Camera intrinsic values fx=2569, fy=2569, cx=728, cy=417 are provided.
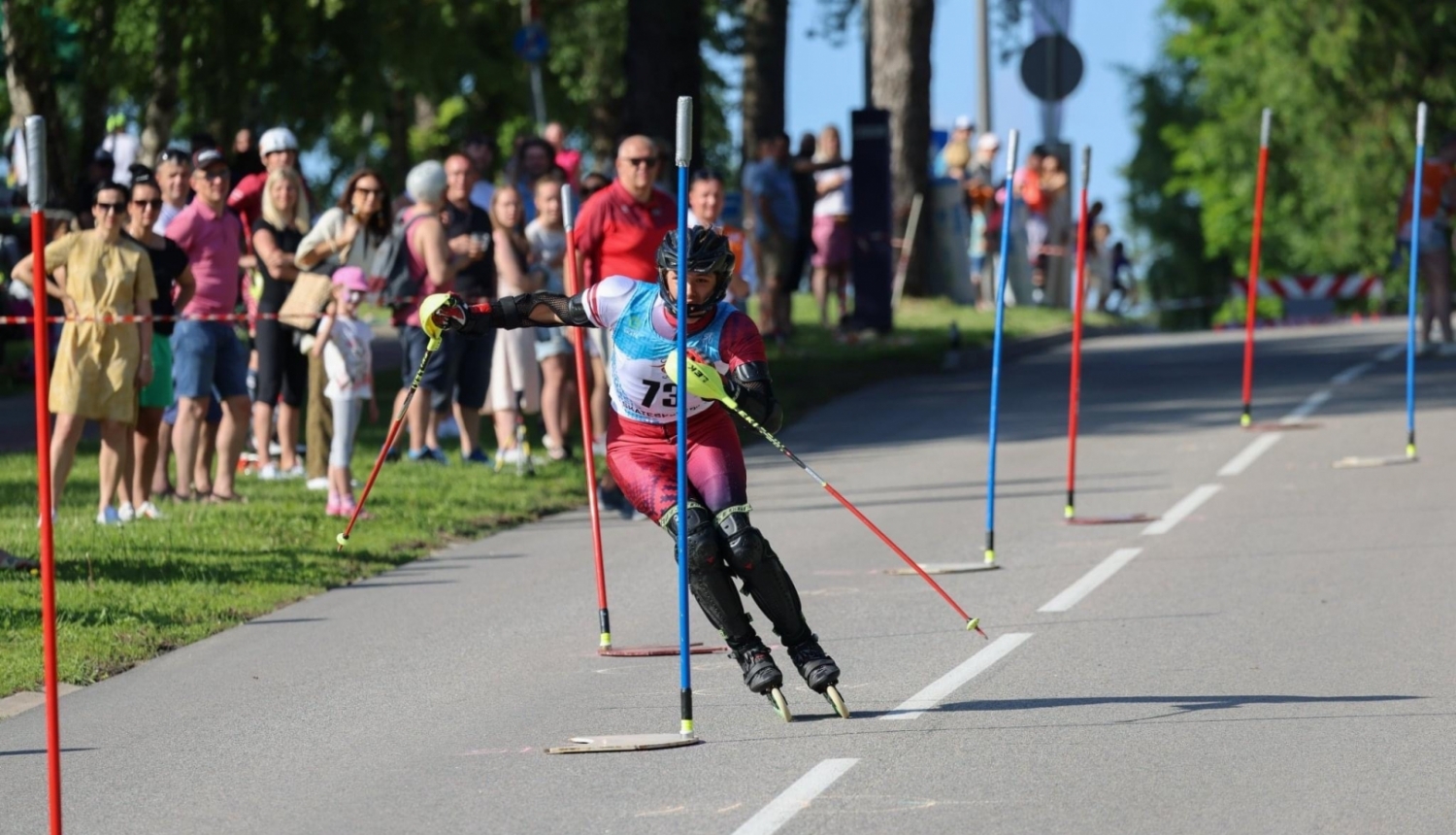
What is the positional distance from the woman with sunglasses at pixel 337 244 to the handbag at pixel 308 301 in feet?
0.29

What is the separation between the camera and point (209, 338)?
1434 centimetres

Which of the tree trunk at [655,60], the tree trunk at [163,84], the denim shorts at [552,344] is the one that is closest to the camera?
the denim shorts at [552,344]

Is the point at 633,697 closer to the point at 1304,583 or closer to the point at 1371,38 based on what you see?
the point at 1304,583

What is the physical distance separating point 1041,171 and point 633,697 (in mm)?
26552

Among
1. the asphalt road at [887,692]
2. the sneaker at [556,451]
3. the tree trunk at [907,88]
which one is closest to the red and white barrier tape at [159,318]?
the asphalt road at [887,692]

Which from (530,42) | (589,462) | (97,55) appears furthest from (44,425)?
(530,42)

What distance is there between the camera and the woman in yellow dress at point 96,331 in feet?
42.1

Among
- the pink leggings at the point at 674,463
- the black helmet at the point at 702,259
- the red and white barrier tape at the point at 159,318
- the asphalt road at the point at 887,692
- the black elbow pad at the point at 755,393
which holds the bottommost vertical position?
the asphalt road at the point at 887,692

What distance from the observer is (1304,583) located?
1144 centimetres

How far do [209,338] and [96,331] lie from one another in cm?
146

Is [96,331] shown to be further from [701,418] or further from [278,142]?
[701,418]

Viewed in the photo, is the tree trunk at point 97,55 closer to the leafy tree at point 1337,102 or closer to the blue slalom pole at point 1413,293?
the blue slalom pole at point 1413,293

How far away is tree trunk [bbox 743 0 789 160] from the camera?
3122 centimetres

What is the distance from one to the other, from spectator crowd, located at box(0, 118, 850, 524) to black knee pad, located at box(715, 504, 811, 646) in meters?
2.46
